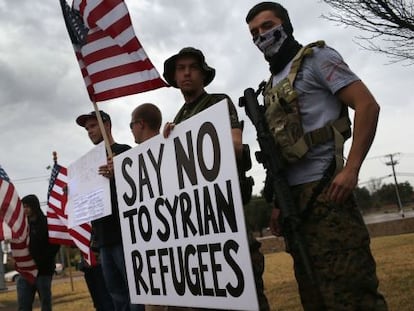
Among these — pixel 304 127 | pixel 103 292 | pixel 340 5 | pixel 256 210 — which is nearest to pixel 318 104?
pixel 304 127

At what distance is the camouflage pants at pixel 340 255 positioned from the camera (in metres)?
2.01

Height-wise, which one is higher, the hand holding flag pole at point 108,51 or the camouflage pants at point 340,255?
the hand holding flag pole at point 108,51

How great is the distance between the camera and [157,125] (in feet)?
11.6

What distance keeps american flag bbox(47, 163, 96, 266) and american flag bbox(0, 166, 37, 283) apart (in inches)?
11.9

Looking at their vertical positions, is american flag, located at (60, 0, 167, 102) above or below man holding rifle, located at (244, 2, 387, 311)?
above

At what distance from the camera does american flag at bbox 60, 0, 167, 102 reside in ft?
11.6

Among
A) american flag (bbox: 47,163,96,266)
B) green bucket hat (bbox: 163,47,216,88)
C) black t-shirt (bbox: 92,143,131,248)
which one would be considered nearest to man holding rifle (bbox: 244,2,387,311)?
green bucket hat (bbox: 163,47,216,88)

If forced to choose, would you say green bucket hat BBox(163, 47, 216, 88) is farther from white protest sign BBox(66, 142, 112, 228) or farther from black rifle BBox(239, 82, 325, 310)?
white protest sign BBox(66, 142, 112, 228)

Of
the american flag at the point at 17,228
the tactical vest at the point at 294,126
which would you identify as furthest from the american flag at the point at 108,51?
the american flag at the point at 17,228

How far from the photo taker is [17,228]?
5.71 metres

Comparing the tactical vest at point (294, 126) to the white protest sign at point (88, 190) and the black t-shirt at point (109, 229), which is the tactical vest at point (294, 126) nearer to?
the white protest sign at point (88, 190)

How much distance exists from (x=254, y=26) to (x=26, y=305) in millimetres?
4580

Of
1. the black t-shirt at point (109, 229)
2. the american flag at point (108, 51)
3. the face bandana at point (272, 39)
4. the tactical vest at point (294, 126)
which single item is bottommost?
the black t-shirt at point (109, 229)

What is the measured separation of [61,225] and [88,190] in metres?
2.61
